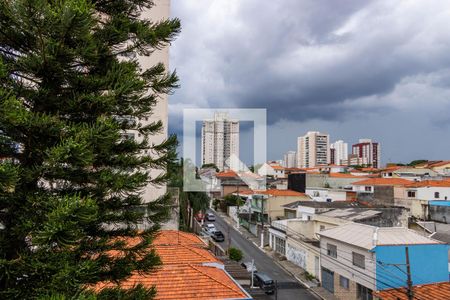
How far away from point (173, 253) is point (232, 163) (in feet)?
73.4

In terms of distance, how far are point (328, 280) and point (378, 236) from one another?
4.17m

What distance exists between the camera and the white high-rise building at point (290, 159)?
8638 cm

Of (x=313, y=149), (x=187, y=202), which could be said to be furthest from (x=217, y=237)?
(x=313, y=149)

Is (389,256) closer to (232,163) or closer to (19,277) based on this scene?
(19,277)

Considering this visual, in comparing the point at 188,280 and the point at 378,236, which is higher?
the point at 188,280

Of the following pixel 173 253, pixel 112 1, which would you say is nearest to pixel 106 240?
pixel 112 1

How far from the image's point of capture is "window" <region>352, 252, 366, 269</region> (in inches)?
535

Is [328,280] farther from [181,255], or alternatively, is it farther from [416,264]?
[181,255]

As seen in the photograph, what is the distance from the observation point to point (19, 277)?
113 inches

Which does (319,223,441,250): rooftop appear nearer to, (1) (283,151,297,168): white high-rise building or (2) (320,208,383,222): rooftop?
(2) (320,208,383,222): rooftop

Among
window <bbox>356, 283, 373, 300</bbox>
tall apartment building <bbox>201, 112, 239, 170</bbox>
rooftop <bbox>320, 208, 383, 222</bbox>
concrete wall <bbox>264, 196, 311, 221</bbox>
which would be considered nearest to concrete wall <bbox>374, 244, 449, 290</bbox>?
window <bbox>356, 283, 373, 300</bbox>

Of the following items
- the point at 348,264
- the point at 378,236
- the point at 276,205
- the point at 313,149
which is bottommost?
the point at 348,264

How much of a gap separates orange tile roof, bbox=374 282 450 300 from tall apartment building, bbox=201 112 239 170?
1365cm

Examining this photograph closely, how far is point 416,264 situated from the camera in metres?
12.8
